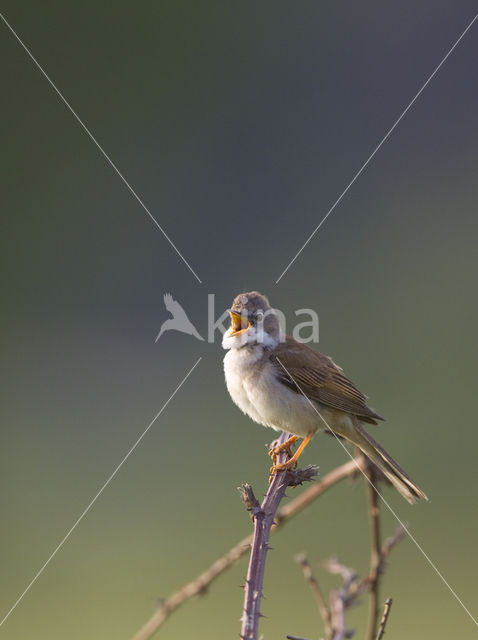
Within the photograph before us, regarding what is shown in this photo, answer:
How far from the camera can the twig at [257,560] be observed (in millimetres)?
2162

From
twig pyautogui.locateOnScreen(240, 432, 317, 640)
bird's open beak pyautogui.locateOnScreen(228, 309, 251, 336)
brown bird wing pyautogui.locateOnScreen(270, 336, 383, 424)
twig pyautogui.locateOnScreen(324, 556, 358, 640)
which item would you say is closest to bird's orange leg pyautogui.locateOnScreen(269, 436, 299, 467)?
brown bird wing pyautogui.locateOnScreen(270, 336, 383, 424)

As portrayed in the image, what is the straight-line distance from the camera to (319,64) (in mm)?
20203

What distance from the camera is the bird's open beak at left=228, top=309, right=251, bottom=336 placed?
17.8 ft

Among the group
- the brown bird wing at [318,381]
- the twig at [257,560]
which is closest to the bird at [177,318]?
the brown bird wing at [318,381]

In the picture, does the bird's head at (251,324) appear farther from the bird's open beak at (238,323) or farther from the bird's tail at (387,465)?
the bird's tail at (387,465)

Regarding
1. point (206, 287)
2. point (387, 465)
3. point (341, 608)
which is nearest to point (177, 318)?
point (206, 287)

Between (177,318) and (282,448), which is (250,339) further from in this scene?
(177,318)

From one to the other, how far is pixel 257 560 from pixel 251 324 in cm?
298

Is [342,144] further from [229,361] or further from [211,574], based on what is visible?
[211,574]

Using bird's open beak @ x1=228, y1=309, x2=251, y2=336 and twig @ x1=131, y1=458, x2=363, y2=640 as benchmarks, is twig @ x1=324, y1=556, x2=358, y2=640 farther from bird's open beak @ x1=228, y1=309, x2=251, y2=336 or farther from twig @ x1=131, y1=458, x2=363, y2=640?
bird's open beak @ x1=228, y1=309, x2=251, y2=336

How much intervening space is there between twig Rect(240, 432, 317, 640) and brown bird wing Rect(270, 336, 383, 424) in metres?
1.71

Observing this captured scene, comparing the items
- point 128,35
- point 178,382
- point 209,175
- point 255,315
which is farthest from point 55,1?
point 255,315

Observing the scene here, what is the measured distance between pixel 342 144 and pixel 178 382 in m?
7.81

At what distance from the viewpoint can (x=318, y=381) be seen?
530 cm
